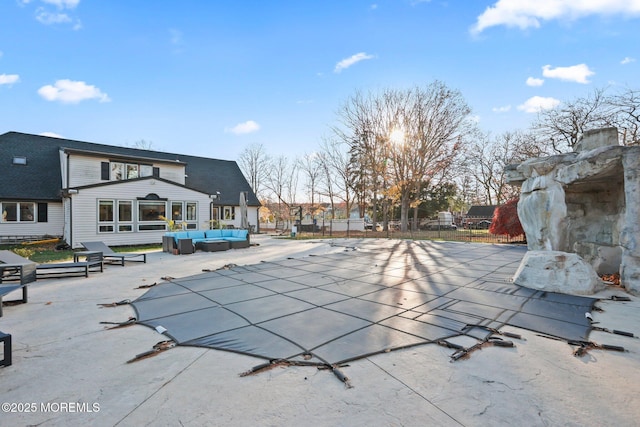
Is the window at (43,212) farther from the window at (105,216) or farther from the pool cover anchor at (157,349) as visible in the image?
the pool cover anchor at (157,349)

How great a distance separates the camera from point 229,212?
23.9 m

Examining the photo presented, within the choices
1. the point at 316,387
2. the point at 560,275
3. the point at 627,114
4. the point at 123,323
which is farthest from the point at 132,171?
the point at 627,114

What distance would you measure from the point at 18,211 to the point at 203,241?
11.5 meters

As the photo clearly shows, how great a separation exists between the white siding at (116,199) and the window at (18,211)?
510 centimetres

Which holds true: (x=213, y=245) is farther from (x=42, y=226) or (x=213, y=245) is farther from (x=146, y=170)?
(x=42, y=226)

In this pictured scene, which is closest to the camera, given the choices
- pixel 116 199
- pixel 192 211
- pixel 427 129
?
pixel 116 199

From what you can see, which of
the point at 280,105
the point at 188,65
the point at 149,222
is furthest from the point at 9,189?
the point at 280,105

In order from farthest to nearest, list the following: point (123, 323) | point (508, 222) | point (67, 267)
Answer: point (508, 222), point (67, 267), point (123, 323)

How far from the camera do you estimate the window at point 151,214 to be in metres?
14.8

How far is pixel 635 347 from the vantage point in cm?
307

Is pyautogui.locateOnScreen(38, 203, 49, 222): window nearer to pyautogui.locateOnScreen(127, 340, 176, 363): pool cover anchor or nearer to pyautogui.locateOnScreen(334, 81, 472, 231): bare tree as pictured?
pyautogui.locateOnScreen(127, 340, 176, 363): pool cover anchor

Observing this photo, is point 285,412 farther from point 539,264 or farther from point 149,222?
point 149,222

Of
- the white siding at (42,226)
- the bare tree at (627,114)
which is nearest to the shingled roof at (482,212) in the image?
the bare tree at (627,114)

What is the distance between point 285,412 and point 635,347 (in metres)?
3.87
